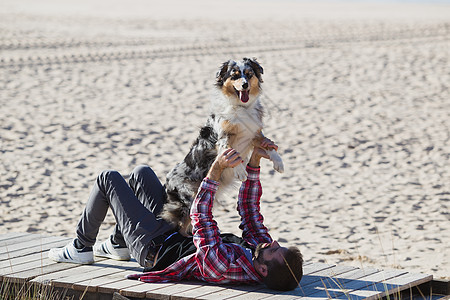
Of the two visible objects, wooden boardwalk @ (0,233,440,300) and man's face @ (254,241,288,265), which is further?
wooden boardwalk @ (0,233,440,300)

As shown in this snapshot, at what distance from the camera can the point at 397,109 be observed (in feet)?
36.6

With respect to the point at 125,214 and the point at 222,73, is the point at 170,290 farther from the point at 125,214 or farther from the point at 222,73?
the point at 222,73

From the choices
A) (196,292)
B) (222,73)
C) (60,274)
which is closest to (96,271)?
(60,274)

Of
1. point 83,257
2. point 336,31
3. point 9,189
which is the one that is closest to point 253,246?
point 83,257

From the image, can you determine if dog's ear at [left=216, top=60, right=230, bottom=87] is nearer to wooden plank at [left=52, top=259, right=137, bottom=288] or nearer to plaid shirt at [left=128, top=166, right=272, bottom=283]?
plaid shirt at [left=128, top=166, right=272, bottom=283]

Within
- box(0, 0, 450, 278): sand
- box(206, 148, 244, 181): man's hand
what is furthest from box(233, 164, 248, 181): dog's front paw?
box(0, 0, 450, 278): sand

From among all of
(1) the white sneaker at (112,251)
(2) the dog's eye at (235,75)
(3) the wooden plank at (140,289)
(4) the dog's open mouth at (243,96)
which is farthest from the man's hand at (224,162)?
(1) the white sneaker at (112,251)

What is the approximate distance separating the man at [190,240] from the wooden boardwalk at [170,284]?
0.08 meters

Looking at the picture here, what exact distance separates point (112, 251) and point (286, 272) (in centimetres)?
133

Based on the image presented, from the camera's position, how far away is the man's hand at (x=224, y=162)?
155 inches

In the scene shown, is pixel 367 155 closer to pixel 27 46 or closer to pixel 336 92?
pixel 336 92

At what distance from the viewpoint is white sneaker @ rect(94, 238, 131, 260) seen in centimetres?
460

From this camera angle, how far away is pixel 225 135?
14.0 ft

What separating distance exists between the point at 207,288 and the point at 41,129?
21.1 ft
